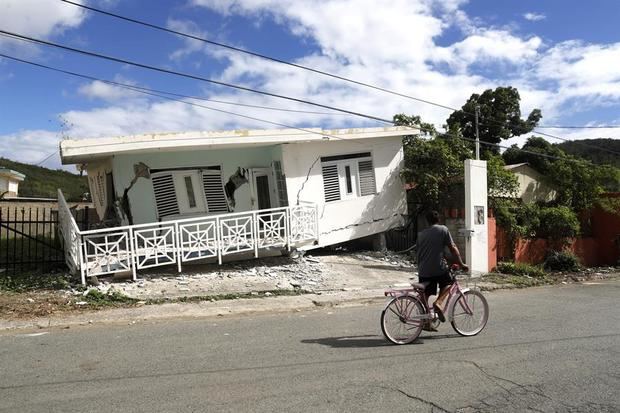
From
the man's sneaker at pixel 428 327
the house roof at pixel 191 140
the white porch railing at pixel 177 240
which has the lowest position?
the man's sneaker at pixel 428 327

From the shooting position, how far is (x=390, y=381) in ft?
16.7

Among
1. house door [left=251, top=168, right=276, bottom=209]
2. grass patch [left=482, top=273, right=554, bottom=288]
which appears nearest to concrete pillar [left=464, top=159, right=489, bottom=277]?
grass patch [left=482, top=273, right=554, bottom=288]

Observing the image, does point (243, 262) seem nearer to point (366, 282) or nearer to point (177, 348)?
point (366, 282)

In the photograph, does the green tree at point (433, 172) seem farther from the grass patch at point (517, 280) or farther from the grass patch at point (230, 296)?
the grass patch at point (230, 296)

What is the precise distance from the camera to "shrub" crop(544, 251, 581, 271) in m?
16.0

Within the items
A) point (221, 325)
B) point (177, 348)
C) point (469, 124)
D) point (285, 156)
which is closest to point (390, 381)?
point (177, 348)

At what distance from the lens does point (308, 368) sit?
5543 millimetres

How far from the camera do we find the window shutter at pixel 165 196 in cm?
1337

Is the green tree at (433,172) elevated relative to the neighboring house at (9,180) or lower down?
lower down

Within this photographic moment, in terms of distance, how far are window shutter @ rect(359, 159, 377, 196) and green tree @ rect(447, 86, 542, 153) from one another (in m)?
24.8

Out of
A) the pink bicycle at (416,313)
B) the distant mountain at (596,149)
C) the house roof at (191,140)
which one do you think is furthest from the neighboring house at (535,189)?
the pink bicycle at (416,313)

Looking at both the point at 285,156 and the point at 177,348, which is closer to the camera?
the point at 177,348

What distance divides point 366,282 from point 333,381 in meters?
7.22

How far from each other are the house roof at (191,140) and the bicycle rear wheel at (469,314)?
7.45 metres
